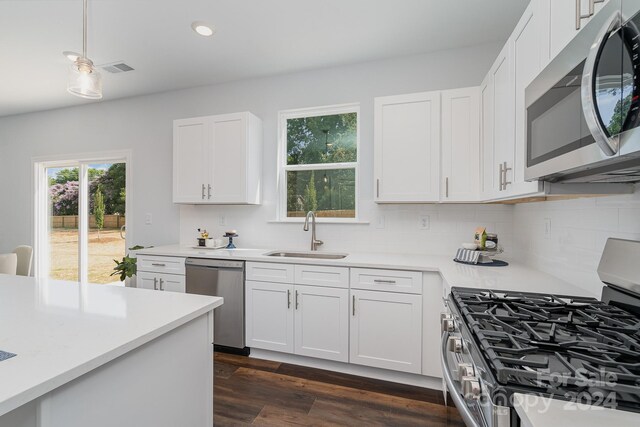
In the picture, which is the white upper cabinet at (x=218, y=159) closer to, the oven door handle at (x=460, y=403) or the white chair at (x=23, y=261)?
the white chair at (x=23, y=261)

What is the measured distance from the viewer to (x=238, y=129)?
2.98m

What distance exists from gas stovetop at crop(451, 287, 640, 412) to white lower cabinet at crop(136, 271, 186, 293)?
247 cm

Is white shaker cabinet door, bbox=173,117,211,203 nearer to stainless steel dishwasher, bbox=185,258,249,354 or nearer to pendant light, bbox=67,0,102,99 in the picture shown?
stainless steel dishwasher, bbox=185,258,249,354

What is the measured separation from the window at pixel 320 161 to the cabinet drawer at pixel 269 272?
77 centimetres

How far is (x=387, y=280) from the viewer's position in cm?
223

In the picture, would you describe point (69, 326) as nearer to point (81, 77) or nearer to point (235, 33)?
point (81, 77)

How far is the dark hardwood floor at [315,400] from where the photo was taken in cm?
184

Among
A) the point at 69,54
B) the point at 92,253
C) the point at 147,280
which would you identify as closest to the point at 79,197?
the point at 92,253

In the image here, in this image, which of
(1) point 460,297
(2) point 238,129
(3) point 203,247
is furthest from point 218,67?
(1) point 460,297

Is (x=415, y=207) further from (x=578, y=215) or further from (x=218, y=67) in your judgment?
(x=218, y=67)

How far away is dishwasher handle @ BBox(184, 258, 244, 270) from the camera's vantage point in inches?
103

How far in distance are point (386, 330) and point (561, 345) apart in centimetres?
156

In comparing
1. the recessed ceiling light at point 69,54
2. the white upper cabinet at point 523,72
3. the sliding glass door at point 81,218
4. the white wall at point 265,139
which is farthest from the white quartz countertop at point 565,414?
the sliding glass door at point 81,218

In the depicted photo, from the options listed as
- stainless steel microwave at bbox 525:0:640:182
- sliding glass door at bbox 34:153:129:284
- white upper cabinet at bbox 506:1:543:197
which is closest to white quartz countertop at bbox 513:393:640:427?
stainless steel microwave at bbox 525:0:640:182
